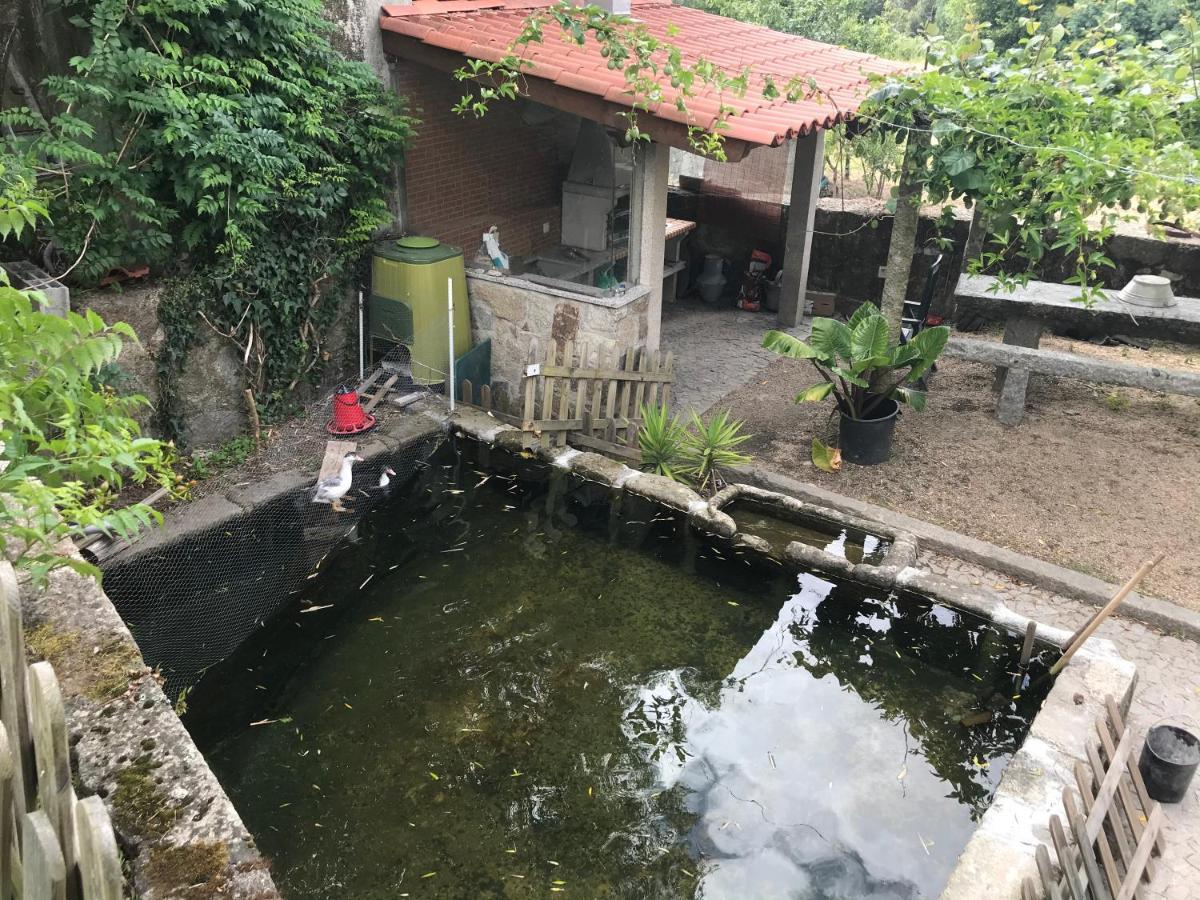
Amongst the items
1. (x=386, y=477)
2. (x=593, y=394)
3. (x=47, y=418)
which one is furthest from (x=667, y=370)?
(x=47, y=418)

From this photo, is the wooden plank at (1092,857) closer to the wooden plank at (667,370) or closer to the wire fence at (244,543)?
the wire fence at (244,543)

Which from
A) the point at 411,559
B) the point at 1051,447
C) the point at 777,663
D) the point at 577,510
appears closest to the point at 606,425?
the point at 577,510

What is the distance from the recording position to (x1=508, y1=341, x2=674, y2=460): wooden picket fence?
24.4 ft

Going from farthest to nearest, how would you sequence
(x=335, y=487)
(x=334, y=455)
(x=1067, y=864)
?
(x=334, y=455) → (x=335, y=487) → (x=1067, y=864)

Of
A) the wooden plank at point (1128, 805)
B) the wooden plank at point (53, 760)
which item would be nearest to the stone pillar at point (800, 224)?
the wooden plank at point (1128, 805)

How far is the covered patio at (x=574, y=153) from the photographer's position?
727 centimetres

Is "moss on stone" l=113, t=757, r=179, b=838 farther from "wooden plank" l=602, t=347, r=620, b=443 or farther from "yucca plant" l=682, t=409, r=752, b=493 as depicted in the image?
"wooden plank" l=602, t=347, r=620, b=443

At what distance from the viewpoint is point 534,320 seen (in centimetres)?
815

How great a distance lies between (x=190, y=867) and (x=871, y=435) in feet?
20.3

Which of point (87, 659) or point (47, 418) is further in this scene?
point (87, 659)

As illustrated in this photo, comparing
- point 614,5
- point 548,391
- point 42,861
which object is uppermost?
point 614,5

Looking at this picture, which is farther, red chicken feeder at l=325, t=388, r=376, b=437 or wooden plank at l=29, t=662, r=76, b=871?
red chicken feeder at l=325, t=388, r=376, b=437

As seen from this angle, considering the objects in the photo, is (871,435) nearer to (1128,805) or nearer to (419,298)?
(1128,805)

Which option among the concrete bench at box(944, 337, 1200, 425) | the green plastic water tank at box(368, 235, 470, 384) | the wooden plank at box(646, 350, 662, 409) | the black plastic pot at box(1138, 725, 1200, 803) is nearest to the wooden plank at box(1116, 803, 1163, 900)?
the black plastic pot at box(1138, 725, 1200, 803)
